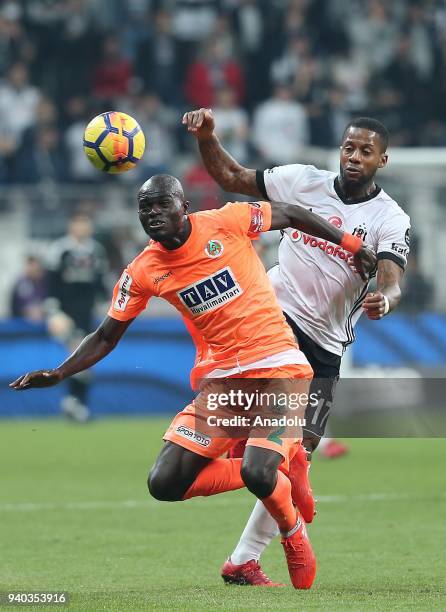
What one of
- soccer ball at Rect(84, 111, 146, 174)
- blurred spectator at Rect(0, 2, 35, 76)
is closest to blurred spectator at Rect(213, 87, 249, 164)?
blurred spectator at Rect(0, 2, 35, 76)

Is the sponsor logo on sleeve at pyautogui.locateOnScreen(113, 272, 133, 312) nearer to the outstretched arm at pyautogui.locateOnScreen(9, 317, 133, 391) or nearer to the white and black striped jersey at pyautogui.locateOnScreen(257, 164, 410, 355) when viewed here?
the outstretched arm at pyautogui.locateOnScreen(9, 317, 133, 391)

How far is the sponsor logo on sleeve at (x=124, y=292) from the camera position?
7.31 m

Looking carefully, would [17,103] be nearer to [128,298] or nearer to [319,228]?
[128,298]

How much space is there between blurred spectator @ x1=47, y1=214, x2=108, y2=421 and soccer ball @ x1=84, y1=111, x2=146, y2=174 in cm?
886

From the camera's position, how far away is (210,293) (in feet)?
23.6

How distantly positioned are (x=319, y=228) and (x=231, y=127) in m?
12.2

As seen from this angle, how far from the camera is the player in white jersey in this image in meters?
7.69

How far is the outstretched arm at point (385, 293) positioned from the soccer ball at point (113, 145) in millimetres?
1686

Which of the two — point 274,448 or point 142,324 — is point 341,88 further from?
point 274,448

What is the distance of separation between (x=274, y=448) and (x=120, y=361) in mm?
10567

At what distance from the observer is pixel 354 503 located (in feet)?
34.9

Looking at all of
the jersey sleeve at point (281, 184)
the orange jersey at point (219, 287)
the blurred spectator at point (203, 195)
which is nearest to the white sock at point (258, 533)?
the orange jersey at point (219, 287)

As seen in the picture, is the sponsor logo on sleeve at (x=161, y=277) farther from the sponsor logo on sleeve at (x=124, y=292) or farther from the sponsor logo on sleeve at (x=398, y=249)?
the sponsor logo on sleeve at (x=398, y=249)

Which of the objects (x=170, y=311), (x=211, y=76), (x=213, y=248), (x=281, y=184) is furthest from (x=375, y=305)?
(x=211, y=76)
